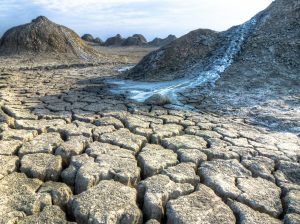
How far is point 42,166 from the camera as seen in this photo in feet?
9.57

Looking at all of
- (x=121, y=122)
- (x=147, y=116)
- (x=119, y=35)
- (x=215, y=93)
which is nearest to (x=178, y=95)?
(x=215, y=93)

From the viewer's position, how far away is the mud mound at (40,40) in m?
12.4

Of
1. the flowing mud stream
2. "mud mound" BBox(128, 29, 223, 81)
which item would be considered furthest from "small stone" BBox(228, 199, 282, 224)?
"mud mound" BBox(128, 29, 223, 81)

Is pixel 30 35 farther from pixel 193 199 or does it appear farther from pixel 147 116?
pixel 193 199

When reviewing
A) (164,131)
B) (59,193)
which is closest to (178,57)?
(164,131)

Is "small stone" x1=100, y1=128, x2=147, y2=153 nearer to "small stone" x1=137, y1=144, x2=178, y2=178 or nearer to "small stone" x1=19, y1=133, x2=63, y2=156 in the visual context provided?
"small stone" x1=137, y1=144, x2=178, y2=178

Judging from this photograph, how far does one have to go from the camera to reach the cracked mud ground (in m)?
2.39

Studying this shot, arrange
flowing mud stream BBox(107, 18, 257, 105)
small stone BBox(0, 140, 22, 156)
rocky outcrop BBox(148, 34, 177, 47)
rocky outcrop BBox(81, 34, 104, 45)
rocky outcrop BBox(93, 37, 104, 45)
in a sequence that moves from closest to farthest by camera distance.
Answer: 1. small stone BBox(0, 140, 22, 156)
2. flowing mud stream BBox(107, 18, 257, 105)
3. rocky outcrop BBox(148, 34, 177, 47)
4. rocky outcrop BBox(93, 37, 104, 45)
5. rocky outcrop BBox(81, 34, 104, 45)

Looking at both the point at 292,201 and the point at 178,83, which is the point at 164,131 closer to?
the point at 292,201

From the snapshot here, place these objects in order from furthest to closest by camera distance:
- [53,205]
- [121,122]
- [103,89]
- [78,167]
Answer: [103,89]
[121,122]
[78,167]
[53,205]

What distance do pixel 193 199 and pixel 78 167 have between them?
0.98 metres

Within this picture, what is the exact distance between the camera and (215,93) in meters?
6.03

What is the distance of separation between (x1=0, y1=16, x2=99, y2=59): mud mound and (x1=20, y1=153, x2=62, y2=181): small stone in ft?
32.7

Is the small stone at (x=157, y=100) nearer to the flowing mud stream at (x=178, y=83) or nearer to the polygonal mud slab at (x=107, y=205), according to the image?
the flowing mud stream at (x=178, y=83)
